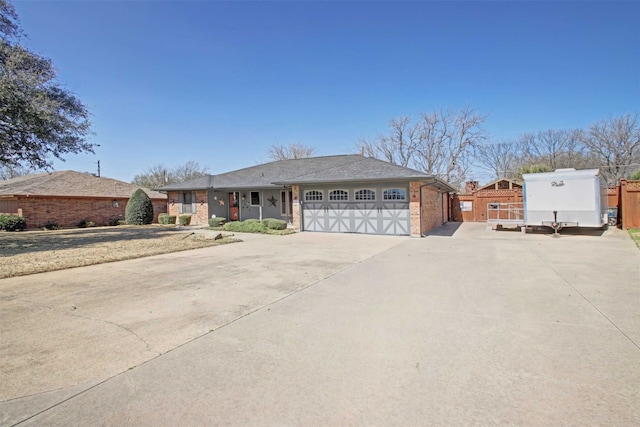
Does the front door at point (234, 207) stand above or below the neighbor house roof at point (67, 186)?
below

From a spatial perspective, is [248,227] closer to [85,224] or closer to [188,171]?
[85,224]

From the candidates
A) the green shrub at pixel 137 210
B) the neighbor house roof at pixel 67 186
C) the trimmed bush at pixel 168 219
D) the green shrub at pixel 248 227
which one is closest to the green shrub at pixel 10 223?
the neighbor house roof at pixel 67 186

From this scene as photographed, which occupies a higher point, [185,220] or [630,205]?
[630,205]

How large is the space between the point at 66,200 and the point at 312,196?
16.3m

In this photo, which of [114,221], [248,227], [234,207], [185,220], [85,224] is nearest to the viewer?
[248,227]

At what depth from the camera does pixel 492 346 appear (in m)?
3.58

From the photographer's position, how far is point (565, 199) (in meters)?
14.2

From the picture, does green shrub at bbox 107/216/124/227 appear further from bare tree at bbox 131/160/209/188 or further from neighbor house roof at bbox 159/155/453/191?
bare tree at bbox 131/160/209/188

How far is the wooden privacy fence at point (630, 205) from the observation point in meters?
15.4

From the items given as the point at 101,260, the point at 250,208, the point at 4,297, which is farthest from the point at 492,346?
the point at 250,208

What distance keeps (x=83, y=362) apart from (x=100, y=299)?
2.50 meters

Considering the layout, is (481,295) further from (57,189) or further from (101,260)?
(57,189)

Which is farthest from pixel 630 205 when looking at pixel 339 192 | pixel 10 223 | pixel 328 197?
pixel 10 223

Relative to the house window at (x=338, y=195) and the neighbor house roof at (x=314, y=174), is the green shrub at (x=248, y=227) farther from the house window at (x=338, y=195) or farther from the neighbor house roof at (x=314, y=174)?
the house window at (x=338, y=195)
